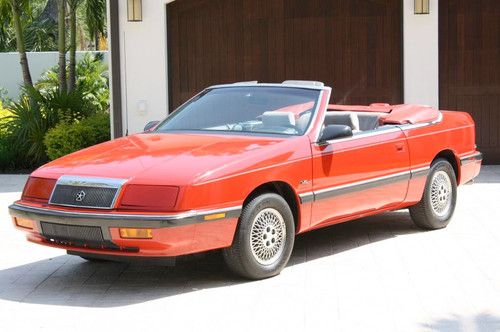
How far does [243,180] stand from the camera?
25.0ft

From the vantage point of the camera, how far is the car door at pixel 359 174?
333 inches

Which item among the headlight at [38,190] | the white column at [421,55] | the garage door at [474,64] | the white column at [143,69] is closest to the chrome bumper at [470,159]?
the headlight at [38,190]

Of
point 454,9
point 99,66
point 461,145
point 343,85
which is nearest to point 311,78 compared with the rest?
point 343,85

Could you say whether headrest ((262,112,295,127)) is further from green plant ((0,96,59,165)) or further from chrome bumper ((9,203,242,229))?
green plant ((0,96,59,165))

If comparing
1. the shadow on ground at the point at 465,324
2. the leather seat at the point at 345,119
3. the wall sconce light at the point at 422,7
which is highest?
the wall sconce light at the point at 422,7

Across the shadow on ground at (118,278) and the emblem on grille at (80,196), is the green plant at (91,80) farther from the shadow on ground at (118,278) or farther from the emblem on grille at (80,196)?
the emblem on grille at (80,196)

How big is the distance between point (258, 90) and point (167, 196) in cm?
217

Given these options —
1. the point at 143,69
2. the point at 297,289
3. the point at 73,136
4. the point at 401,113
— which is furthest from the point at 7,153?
the point at 297,289

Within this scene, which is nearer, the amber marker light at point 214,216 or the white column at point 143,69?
the amber marker light at point 214,216

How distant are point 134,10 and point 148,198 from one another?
8583 millimetres

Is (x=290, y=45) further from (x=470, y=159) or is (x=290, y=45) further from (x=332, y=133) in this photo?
(x=332, y=133)

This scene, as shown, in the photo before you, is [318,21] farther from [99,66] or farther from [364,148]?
[99,66]

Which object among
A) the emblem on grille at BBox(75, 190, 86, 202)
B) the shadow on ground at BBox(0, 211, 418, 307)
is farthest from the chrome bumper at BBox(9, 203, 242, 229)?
the shadow on ground at BBox(0, 211, 418, 307)

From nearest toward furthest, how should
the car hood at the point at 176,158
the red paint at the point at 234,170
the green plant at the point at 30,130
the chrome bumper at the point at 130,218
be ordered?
the chrome bumper at the point at 130,218 < the red paint at the point at 234,170 < the car hood at the point at 176,158 < the green plant at the point at 30,130
